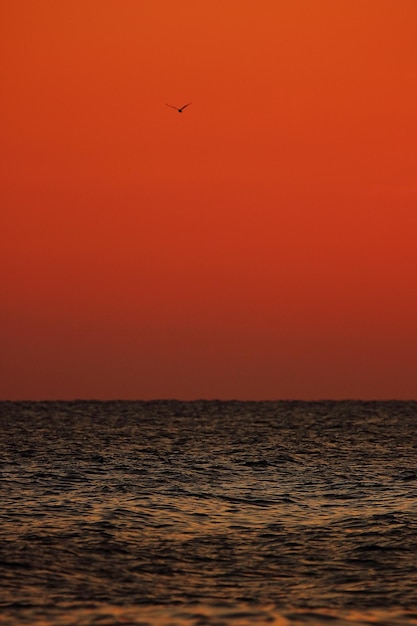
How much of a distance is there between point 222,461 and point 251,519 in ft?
102

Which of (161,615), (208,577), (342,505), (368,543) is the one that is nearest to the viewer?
(161,615)

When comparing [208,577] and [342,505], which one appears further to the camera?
[342,505]

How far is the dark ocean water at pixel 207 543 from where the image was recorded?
22484mm

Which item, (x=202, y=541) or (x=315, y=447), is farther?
(x=315, y=447)

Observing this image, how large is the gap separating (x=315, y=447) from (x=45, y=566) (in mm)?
60099

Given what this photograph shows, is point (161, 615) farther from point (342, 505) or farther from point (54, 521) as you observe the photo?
point (342, 505)

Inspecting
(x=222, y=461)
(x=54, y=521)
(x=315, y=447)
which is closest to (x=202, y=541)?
(x=54, y=521)

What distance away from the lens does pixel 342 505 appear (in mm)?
41156

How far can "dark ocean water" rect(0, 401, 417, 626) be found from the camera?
73.8 feet

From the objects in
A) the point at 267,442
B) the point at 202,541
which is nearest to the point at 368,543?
the point at 202,541

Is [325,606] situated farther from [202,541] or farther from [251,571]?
[202,541]

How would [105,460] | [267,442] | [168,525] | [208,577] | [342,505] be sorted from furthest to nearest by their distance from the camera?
[267,442] < [105,460] < [342,505] < [168,525] < [208,577]

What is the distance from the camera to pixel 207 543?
102 feet

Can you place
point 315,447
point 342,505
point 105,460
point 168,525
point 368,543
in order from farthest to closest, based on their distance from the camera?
point 315,447
point 105,460
point 342,505
point 168,525
point 368,543
